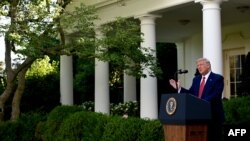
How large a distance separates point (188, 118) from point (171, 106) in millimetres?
413

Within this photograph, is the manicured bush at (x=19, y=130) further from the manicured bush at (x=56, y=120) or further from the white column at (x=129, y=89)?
the white column at (x=129, y=89)

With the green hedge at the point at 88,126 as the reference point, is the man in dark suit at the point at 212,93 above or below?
above

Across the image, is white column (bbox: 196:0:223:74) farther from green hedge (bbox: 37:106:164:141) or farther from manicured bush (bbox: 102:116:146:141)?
manicured bush (bbox: 102:116:146:141)

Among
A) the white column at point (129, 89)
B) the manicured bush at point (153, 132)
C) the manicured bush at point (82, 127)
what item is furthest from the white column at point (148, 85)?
the white column at point (129, 89)

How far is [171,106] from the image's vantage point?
25.3 feet

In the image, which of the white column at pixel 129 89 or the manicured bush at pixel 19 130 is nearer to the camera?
the manicured bush at pixel 19 130

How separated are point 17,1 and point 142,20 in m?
A: 3.98

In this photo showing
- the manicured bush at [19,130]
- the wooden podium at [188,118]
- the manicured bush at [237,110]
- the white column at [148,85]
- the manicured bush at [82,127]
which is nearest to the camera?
the wooden podium at [188,118]

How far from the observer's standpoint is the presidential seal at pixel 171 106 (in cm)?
765

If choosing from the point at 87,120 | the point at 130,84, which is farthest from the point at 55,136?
the point at 130,84

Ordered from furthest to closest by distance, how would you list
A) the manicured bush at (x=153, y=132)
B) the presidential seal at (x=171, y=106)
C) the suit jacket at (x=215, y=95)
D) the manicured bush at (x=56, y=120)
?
the manicured bush at (x=56, y=120) → the manicured bush at (x=153, y=132) → the suit jacket at (x=215, y=95) → the presidential seal at (x=171, y=106)

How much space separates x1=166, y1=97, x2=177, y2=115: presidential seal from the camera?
7646 mm

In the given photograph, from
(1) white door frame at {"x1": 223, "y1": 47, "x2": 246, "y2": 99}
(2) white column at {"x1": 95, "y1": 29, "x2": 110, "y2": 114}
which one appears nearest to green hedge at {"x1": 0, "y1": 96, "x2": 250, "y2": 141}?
(2) white column at {"x1": 95, "y1": 29, "x2": 110, "y2": 114}

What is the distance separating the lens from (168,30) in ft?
73.7
